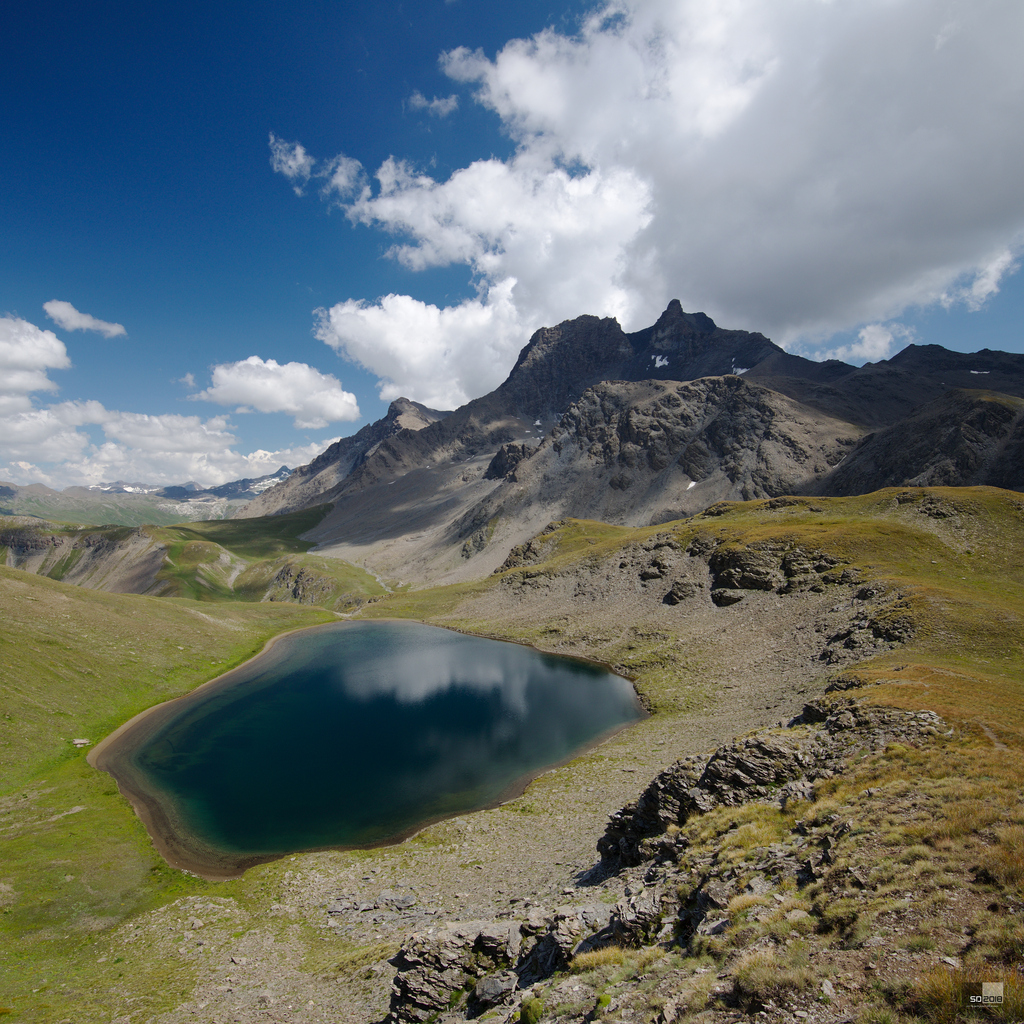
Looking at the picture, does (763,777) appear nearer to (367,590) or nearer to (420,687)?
(420,687)

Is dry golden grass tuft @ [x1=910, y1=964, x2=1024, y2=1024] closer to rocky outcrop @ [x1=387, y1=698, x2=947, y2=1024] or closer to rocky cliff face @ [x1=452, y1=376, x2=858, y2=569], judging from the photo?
rocky outcrop @ [x1=387, y1=698, x2=947, y2=1024]

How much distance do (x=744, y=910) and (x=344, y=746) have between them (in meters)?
46.6

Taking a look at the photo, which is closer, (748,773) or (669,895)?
(669,895)

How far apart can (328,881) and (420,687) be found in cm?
4131

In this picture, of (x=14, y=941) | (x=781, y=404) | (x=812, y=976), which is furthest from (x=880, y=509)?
(x=781, y=404)

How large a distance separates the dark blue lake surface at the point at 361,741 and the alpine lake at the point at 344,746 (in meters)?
0.17

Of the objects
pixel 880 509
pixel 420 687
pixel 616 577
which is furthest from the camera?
pixel 616 577

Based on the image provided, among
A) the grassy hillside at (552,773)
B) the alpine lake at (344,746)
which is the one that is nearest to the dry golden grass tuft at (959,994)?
the grassy hillside at (552,773)

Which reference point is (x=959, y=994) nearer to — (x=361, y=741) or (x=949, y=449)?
(x=361, y=741)

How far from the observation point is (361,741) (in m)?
52.1

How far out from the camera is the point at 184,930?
2438cm

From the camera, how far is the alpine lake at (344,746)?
36625mm

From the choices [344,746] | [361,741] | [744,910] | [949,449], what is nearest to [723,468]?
[949,449]

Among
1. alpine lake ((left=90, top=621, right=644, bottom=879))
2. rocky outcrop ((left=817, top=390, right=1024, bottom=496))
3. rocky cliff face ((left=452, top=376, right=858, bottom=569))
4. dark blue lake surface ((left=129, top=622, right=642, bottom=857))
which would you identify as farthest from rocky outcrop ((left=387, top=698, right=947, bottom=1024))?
rocky cliff face ((left=452, top=376, right=858, bottom=569))
